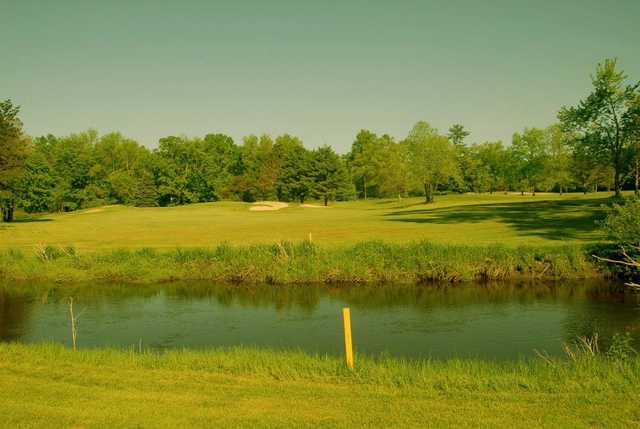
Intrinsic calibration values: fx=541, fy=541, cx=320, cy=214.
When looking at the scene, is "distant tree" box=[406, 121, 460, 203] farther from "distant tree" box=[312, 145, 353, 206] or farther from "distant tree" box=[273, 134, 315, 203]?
"distant tree" box=[273, 134, 315, 203]

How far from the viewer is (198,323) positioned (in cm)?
2111

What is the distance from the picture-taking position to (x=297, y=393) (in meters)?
10.3

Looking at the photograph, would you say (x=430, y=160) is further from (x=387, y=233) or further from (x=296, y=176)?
(x=387, y=233)

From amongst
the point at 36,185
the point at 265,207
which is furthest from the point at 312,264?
the point at 36,185

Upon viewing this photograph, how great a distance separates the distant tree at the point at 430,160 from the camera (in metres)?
88.1

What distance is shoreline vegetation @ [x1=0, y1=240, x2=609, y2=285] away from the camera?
27.0m

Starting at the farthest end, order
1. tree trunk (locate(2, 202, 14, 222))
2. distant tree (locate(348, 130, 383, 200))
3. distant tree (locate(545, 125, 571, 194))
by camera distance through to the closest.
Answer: distant tree (locate(348, 130, 383, 200)), distant tree (locate(545, 125, 571, 194)), tree trunk (locate(2, 202, 14, 222))

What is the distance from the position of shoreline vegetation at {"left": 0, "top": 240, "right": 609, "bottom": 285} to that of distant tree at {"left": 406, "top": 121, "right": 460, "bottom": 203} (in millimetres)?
60039

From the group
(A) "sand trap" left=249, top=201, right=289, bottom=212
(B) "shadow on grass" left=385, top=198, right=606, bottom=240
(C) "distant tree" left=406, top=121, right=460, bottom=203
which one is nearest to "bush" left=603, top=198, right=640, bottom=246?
(B) "shadow on grass" left=385, top=198, right=606, bottom=240

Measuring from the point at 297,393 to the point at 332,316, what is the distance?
11252 millimetres

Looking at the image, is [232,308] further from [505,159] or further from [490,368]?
[505,159]

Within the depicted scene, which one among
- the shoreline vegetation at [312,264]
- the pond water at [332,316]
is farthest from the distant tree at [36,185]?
the pond water at [332,316]

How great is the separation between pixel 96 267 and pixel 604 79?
2002 inches

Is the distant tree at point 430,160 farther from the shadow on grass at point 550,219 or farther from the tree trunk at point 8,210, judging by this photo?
the tree trunk at point 8,210
